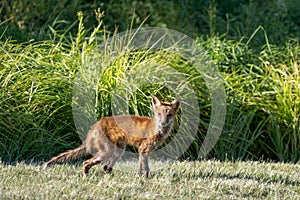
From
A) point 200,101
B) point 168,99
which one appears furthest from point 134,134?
point 200,101

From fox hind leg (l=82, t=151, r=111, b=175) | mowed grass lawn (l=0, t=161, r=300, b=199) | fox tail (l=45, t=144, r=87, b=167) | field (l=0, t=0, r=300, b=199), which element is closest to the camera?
mowed grass lawn (l=0, t=161, r=300, b=199)

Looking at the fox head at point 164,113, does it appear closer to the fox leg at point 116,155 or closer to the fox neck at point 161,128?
the fox neck at point 161,128

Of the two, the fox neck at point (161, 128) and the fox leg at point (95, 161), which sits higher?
the fox neck at point (161, 128)

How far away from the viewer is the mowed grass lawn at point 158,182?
527 centimetres

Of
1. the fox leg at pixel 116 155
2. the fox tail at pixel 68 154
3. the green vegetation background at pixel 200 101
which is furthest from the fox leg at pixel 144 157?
the green vegetation background at pixel 200 101

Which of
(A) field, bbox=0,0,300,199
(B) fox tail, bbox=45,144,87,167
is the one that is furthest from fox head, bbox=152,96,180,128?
(B) fox tail, bbox=45,144,87,167

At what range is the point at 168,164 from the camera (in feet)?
22.1

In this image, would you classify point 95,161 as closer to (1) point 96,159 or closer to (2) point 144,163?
(1) point 96,159

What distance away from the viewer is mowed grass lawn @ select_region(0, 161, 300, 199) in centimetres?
527

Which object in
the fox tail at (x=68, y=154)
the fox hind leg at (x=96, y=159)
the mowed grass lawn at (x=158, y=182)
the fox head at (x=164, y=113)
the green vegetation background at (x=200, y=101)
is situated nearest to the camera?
the mowed grass lawn at (x=158, y=182)

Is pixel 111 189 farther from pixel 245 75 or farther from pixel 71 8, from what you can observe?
pixel 71 8

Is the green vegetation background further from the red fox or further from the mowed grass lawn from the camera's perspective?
the red fox

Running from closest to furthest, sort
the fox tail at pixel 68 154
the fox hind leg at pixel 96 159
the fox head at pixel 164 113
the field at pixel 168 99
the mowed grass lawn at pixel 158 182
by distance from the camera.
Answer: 1. the mowed grass lawn at pixel 158 182
2. the fox head at pixel 164 113
3. the fox hind leg at pixel 96 159
4. the fox tail at pixel 68 154
5. the field at pixel 168 99

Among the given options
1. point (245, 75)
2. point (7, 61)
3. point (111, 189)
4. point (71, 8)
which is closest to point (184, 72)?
point (245, 75)
